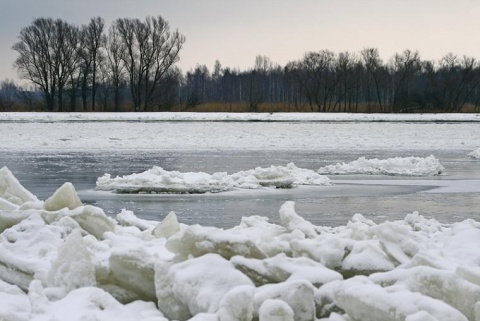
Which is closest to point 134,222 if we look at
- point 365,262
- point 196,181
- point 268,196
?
point 365,262

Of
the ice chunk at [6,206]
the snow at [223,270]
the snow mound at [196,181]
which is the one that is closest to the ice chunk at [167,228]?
the snow at [223,270]

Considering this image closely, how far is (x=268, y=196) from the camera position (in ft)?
36.8

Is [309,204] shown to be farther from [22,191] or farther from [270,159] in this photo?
[270,159]

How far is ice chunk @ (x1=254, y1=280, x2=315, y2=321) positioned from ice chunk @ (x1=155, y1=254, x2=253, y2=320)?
0.26 m

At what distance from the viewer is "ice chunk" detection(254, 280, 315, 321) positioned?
11.7 feet

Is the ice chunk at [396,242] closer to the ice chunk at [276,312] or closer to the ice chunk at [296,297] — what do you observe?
the ice chunk at [296,297]

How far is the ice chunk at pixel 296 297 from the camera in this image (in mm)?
3570

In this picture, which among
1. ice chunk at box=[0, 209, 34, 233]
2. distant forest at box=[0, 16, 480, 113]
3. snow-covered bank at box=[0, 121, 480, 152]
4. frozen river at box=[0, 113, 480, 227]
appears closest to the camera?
ice chunk at box=[0, 209, 34, 233]

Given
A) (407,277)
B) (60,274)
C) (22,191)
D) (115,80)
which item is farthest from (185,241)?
(115,80)

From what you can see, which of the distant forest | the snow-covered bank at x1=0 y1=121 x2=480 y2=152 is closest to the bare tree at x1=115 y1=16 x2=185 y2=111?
the distant forest

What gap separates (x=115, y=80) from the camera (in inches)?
2422

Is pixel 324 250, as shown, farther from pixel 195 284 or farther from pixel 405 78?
pixel 405 78

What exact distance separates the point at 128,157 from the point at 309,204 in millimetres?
10948

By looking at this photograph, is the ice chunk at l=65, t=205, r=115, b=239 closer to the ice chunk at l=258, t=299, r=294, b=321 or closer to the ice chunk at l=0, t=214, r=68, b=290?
the ice chunk at l=0, t=214, r=68, b=290
